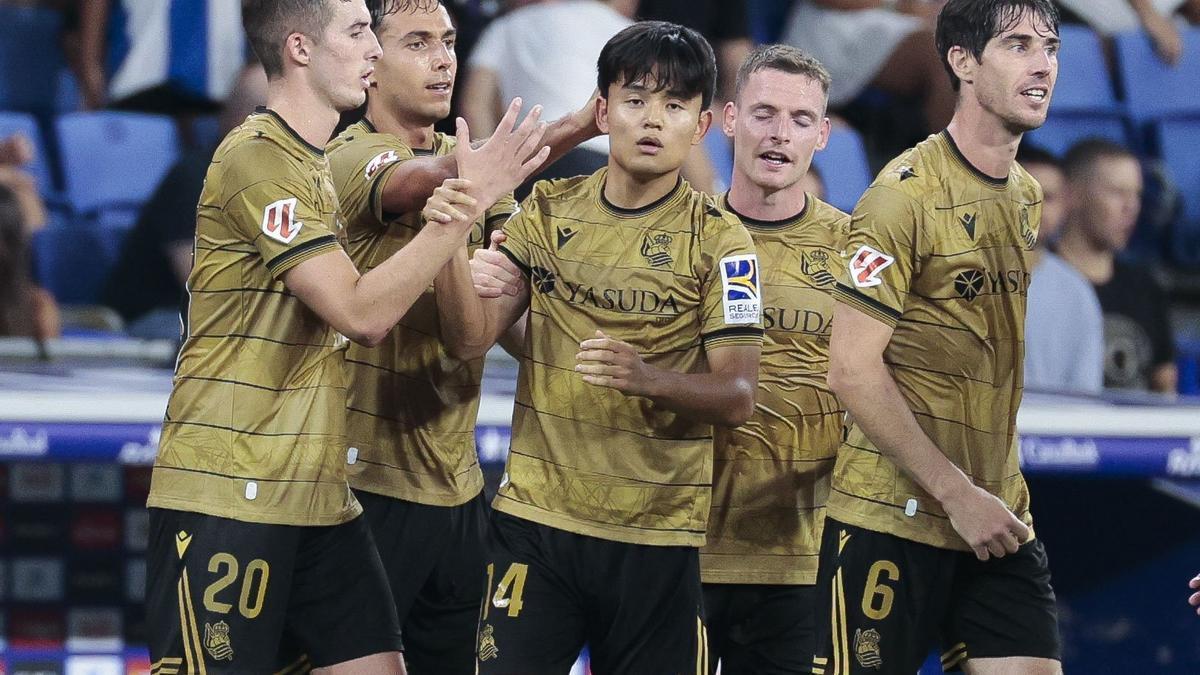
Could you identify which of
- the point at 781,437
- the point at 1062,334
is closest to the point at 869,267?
the point at 781,437

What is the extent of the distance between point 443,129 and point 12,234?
1.69 meters

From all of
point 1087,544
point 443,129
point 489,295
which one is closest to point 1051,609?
point 489,295

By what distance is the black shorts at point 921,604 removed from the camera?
3914 millimetres

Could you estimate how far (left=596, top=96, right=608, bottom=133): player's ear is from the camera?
393cm

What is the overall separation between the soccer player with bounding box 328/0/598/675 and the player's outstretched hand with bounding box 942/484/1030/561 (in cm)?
119

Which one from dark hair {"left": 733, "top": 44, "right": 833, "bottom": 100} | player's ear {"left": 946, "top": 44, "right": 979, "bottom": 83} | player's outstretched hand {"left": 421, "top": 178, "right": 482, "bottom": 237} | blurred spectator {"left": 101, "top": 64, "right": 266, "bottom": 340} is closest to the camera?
player's outstretched hand {"left": 421, "top": 178, "right": 482, "bottom": 237}

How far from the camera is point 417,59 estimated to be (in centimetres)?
434

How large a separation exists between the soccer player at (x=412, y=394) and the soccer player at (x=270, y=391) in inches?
18.7

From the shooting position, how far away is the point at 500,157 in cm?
381

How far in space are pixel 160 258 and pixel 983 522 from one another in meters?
4.09

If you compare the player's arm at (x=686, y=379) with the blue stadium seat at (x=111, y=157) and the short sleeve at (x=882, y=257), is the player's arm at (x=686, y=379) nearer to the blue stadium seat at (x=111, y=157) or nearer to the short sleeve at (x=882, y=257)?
the short sleeve at (x=882, y=257)

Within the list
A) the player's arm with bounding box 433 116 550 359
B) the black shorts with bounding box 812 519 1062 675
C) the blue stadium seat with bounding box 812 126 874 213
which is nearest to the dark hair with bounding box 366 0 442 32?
the player's arm with bounding box 433 116 550 359

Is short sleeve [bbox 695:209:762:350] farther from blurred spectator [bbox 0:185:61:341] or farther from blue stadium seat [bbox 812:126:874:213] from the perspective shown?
blue stadium seat [bbox 812:126:874:213]

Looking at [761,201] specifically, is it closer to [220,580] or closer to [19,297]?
[220,580]
